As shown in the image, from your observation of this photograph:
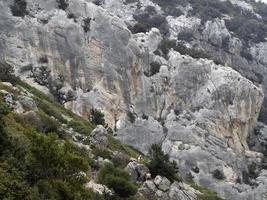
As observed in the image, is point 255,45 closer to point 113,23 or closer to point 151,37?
point 151,37

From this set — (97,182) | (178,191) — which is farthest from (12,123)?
(178,191)

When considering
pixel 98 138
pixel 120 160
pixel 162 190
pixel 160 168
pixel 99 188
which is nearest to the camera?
pixel 99 188

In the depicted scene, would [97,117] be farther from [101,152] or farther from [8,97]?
[8,97]

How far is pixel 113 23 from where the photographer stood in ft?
180

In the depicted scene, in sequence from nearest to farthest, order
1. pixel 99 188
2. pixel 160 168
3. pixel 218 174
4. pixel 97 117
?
1. pixel 99 188
2. pixel 160 168
3. pixel 97 117
4. pixel 218 174

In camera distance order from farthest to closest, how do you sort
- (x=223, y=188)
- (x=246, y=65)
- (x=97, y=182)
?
(x=246, y=65) → (x=223, y=188) → (x=97, y=182)

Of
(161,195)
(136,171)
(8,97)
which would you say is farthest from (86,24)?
(161,195)

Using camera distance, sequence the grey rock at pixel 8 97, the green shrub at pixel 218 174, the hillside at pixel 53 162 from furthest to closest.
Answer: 1. the green shrub at pixel 218 174
2. the grey rock at pixel 8 97
3. the hillside at pixel 53 162

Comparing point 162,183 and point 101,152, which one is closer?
point 162,183

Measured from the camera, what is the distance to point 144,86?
5338cm

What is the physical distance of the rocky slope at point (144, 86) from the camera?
47.4 metres

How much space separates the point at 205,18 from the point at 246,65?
11.3 metres

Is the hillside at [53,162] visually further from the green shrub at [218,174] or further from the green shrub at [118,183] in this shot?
the green shrub at [218,174]

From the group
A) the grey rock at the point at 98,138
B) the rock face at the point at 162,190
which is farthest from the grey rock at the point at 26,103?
the rock face at the point at 162,190
